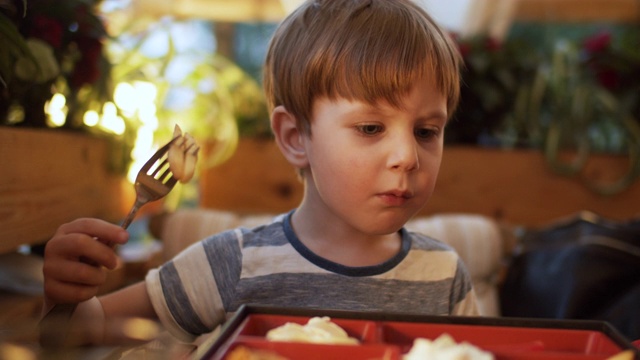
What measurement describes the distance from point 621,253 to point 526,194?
0.72 meters

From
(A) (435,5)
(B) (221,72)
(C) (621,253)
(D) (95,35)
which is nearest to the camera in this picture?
(D) (95,35)

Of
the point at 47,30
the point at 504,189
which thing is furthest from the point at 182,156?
the point at 504,189

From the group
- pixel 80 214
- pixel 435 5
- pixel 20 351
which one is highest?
pixel 435 5

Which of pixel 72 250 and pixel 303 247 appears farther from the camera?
pixel 303 247

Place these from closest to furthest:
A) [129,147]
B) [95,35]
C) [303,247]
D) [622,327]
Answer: [303,247] < [95,35] < [622,327] < [129,147]

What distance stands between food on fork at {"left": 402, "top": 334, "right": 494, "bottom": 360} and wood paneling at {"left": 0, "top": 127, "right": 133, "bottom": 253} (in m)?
0.77

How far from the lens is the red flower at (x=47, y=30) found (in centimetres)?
137

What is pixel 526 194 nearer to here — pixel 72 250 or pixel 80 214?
pixel 80 214

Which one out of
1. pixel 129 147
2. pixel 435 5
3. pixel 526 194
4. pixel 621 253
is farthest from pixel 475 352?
pixel 435 5

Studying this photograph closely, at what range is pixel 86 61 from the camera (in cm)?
163

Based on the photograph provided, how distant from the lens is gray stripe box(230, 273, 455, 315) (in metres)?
1.10

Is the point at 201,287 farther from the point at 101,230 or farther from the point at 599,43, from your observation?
the point at 599,43

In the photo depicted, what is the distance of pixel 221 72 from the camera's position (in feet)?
9.34

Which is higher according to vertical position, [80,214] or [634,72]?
[634,72]
